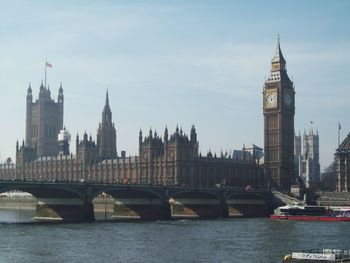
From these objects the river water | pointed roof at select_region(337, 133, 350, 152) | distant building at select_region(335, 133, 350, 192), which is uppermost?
pointed roof at select_region(337, 133, 350, 152)

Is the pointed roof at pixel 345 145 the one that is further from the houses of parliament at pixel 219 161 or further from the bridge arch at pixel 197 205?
the bridge arch at pixel 197 205

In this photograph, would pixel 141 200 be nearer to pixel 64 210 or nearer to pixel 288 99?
pixel 64 210

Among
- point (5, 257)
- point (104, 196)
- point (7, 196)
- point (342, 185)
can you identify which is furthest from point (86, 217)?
point (7, 196)

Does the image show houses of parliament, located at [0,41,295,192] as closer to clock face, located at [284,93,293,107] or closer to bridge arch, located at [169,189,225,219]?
clock face, located at [284,93,293,107]

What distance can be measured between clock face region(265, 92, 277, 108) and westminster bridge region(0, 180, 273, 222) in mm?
34756

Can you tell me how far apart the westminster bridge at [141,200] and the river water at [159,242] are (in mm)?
8512

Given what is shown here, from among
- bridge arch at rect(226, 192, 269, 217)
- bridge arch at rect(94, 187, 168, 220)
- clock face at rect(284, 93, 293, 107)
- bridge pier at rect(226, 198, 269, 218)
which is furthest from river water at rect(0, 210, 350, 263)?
clock face at rect(284, 93, 293, 107)

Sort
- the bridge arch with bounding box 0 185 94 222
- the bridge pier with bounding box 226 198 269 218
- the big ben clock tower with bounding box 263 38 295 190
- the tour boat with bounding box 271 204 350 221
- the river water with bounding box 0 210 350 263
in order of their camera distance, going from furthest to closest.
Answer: the big ben clock tower with bounding box 263 38 295 190
the bridge pier with bounding box 226 198 269 218
the tour boat with bounding box 271 204 350 221
the bridge arch with bounding box 0 185 94 222
the river water with bounding box 0 210 350 263

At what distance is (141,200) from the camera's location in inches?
4552

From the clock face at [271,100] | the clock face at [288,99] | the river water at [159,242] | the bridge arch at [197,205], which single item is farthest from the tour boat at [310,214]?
the clock face at [288,99]

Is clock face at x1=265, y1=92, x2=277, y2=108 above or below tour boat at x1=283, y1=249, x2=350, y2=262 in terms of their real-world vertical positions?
above

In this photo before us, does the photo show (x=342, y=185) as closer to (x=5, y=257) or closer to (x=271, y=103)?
(x=271, y=103)

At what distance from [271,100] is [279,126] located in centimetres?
644

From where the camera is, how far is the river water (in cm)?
5731
